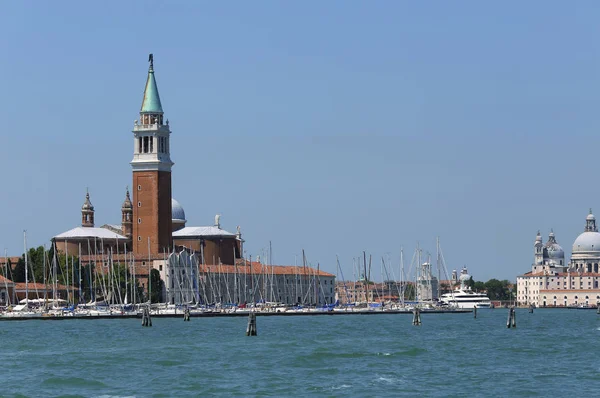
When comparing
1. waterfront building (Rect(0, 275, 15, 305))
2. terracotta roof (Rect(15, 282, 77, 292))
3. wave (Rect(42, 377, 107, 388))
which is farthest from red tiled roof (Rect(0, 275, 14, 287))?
wave (Rect(42, 377, 107, 388))

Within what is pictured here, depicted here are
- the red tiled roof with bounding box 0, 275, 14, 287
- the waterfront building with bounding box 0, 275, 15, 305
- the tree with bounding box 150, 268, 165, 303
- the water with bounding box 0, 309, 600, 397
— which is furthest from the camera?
the tree with bounding box 150, 268, 165, 303

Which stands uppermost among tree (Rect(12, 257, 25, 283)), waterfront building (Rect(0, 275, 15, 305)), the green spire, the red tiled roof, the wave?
the green spire

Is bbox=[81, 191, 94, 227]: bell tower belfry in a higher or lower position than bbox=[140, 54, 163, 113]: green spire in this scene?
lower

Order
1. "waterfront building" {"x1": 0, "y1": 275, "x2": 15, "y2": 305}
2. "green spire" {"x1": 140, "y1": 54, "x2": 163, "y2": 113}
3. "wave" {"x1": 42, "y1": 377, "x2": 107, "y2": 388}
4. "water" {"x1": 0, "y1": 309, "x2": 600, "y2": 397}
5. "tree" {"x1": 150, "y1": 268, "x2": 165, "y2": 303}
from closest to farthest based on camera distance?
"water" {"x1": 0, "y1": 309, "x2": 600, "y2": 397}, "wave" {"x1": 42, "y1": 377, "x2": 107, "y2": 388}, "waterfront building" {"x1": 0, "y1": 275, "x2": 15, "y2": 305}, "tree" {"x1": 150, "y1": 268, "x2": 165, "y2": 303}, "green spire" {"x1": 140, "y1": 54, "x2": 163, "y2": 113}

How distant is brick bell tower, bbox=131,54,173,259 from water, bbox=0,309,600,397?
4787 cm

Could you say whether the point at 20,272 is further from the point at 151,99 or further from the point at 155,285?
the point at 151,99

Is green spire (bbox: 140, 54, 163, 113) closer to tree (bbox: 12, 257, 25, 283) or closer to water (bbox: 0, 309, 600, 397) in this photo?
tree (bbox: 12, 257, 25, 283)

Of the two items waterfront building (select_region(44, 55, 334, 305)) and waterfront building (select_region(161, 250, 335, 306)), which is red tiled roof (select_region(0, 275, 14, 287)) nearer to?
waterfront building (select_region(44, 55, 334, 305))

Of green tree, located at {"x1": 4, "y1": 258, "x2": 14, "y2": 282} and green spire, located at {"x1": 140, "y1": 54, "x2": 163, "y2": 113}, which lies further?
green spire, located at {"x1": 140, "y1": 54, "x2": 163, "y2": 113}

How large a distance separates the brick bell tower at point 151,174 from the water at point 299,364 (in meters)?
47.9

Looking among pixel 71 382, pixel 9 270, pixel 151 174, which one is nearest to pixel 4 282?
pixel 9 270

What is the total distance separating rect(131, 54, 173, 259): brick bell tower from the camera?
114500 millimetres

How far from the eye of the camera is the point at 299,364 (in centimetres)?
4450

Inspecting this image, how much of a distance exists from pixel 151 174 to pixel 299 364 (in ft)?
234
